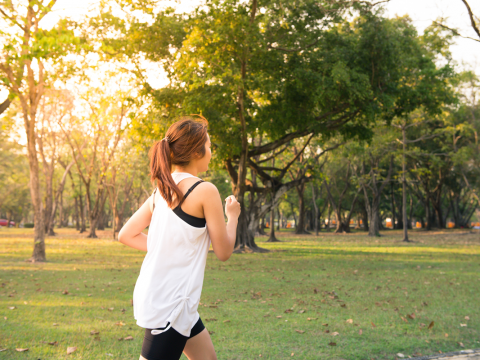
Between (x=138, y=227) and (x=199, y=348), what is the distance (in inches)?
31.4

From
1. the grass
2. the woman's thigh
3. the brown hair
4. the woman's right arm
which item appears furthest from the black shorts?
the grass

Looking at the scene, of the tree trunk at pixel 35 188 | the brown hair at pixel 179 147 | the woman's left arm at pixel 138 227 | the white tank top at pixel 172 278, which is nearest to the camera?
the white tank top at pixel 172 278

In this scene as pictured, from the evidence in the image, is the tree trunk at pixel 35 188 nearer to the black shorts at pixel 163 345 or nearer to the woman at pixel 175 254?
the woman at pixel 175 254

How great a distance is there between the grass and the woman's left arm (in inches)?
122

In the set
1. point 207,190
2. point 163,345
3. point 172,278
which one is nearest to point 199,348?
point 163,345

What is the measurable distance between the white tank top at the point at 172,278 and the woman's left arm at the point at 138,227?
29 centimetres

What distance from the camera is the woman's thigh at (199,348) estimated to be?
95.7 inches

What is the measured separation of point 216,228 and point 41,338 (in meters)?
4.92

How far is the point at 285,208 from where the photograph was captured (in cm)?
6650

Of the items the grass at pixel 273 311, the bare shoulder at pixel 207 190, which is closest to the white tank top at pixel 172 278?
the bare shoulder at pixel 207 190

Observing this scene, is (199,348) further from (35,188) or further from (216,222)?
(35,188)

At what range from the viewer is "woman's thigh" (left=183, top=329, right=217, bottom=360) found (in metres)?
2.43

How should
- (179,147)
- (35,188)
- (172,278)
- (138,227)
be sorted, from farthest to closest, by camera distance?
(35,188)
(138,227)
(179,147)
(172,278)

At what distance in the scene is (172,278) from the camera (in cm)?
219
